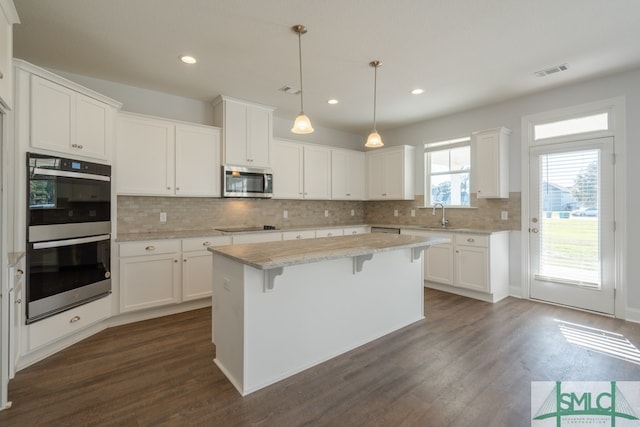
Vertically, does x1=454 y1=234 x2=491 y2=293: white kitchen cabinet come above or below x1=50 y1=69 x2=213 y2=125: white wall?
below

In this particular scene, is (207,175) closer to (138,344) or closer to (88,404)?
(138,344)

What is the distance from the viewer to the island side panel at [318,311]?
6.85ft

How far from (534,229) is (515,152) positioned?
3.51 ft

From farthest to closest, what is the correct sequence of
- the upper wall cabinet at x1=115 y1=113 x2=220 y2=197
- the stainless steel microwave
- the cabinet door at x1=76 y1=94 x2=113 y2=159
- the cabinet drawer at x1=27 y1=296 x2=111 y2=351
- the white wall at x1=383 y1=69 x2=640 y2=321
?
the stainless steel microwave
the upper wall cabinet at x1=115 y1=113 x2=220 y2=197
the white wall at x1=383 y1=69 x2=640 y2=321
the cabinet door at x1=76 y1=94 x2=113 y2=159
the cabinet drawer at x1=27 y1=296 x2=111 y2=351

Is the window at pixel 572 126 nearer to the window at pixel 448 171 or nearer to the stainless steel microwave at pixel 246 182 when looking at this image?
the window at pixel 448 171

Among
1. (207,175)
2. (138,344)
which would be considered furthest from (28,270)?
(207,175)

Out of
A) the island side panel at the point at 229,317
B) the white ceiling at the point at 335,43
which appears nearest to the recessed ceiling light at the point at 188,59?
the white ceiling at the point at 335,43

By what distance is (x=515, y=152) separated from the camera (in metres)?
4.19

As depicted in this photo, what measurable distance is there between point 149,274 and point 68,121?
1634mm

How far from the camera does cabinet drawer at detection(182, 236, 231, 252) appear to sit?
352 centimetres

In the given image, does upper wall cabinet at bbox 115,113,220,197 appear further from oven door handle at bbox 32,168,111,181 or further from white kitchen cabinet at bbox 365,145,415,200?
white kitchen cabinet at bbox 365,145,415,200

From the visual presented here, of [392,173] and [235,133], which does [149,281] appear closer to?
[235,133]

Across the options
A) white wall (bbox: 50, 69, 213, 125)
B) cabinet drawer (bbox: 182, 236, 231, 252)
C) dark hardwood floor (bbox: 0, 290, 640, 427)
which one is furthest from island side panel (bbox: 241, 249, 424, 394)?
white wall (bbox: 50, 69, 213, 125)

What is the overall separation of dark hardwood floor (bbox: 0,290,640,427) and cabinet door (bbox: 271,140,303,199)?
235 cm
